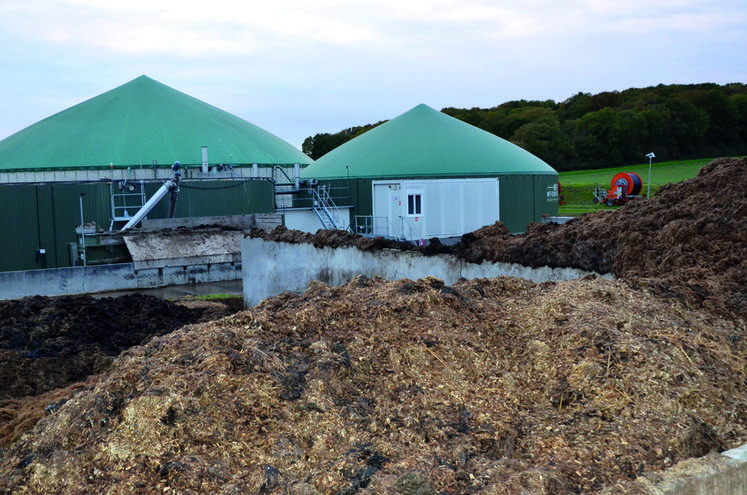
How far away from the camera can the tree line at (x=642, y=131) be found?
6247cm

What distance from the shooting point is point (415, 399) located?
5098 mm

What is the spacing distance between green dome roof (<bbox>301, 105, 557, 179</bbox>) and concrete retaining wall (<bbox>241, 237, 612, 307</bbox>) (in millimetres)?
11987

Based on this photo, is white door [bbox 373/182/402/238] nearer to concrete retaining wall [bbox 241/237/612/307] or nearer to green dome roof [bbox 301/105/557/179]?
green dome roof [bbox 301/105/557/179]

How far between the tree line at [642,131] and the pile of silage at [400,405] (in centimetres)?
5755

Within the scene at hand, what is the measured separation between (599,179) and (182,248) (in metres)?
41.8

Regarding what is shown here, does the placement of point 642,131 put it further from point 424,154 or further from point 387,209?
point 387,209

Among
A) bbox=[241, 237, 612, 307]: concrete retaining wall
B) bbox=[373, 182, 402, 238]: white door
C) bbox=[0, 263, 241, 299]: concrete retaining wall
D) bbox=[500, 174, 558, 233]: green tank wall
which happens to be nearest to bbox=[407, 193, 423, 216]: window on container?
bbox=[373, 182, 402, 238]: white door

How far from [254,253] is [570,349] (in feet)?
39.9

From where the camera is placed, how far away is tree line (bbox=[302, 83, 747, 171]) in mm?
62469

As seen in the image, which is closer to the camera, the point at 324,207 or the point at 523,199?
the point at 324,207

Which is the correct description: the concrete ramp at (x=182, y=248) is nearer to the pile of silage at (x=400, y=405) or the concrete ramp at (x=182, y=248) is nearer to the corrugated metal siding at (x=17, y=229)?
the corrugated metal siding at (x=17, y=229)

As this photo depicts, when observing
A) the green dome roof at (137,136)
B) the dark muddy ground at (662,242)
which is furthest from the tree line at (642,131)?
the dark muddy ground at (662,242)

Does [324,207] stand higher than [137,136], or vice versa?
[137,136]

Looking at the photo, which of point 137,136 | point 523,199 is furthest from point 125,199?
point 523,199
